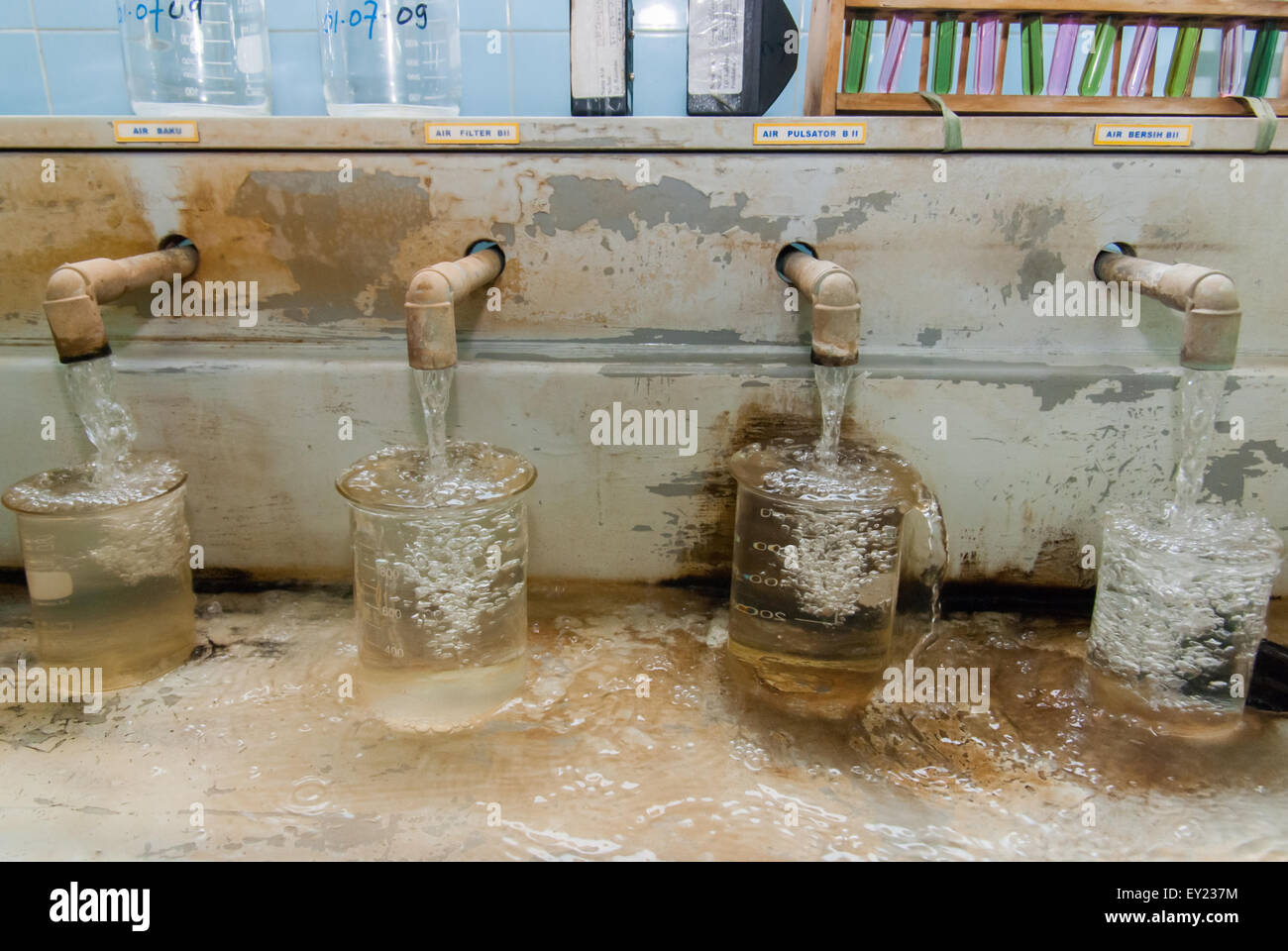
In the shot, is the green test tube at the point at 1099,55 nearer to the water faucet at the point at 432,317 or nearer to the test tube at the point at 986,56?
the test tube at the point at 986,56

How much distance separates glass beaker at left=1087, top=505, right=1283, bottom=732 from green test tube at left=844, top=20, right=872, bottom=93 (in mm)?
646

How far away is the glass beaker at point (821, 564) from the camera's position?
3.27 feet

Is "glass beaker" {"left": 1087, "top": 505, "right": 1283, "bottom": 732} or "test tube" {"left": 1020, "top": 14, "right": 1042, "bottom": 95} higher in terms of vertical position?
"test tube" {"left": 1020, "top": 14, "right": 1042, "bottom": 95}

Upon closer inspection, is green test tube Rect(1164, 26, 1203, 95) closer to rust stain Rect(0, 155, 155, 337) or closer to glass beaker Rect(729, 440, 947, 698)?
glass beaker Rect(729, 440, 947, 698)

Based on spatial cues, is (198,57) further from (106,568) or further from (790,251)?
(790,251)

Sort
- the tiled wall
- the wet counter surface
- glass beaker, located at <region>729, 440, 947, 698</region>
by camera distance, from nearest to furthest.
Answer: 1. the wet counter surface
2. glass beaker, located at <region>729, 440, 947, 698</region>
3. the tiled wall

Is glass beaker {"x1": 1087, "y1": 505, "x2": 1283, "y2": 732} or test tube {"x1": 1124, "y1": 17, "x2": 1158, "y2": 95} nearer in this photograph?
glass beaker {"x1": 1087, "y1": 505, "x2": 1283, "y2": 732}

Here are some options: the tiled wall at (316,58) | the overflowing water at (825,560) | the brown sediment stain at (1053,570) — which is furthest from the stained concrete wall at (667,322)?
the tiled wall at (316,58)

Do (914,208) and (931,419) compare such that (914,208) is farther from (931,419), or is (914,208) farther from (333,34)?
(333,34)

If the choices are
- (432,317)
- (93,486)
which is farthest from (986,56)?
(93,486)

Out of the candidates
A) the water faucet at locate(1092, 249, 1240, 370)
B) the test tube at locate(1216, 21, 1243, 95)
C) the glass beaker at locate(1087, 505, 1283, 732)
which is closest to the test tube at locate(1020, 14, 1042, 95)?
the test tube at locate(1216, 21, 1243, 95)

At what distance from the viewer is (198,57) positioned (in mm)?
1342

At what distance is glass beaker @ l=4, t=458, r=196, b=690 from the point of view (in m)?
0.97

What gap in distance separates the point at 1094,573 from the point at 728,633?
1.74ft
